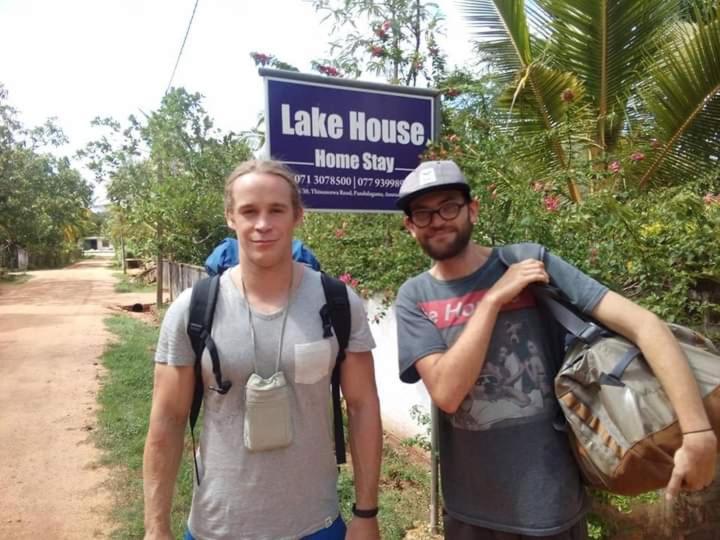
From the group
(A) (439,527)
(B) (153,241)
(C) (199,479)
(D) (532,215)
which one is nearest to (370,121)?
(D) (532,215)

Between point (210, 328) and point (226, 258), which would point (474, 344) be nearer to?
point (210, 328)

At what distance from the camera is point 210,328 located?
1.56 metres

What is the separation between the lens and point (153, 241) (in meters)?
14.4

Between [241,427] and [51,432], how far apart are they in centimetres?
493

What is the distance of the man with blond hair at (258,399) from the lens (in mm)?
1558

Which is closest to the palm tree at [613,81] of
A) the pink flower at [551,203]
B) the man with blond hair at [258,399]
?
the pink flower at [551,203]

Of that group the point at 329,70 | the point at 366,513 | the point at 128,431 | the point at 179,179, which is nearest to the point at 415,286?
the point at 366,513

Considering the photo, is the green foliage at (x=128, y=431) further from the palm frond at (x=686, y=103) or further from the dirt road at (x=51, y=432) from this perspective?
the palm frond at (x=686, y=103)

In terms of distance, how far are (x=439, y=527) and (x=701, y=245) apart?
2.10 meters

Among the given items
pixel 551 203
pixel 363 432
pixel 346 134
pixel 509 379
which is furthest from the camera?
pixel 551 203

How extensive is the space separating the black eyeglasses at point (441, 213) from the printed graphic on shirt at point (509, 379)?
0.27 m

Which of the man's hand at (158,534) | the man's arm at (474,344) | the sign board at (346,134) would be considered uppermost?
the sign board at (346,134)

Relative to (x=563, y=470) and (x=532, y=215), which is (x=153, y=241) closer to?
(x=532, y=215)

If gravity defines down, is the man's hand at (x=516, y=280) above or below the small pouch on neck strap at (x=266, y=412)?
above
